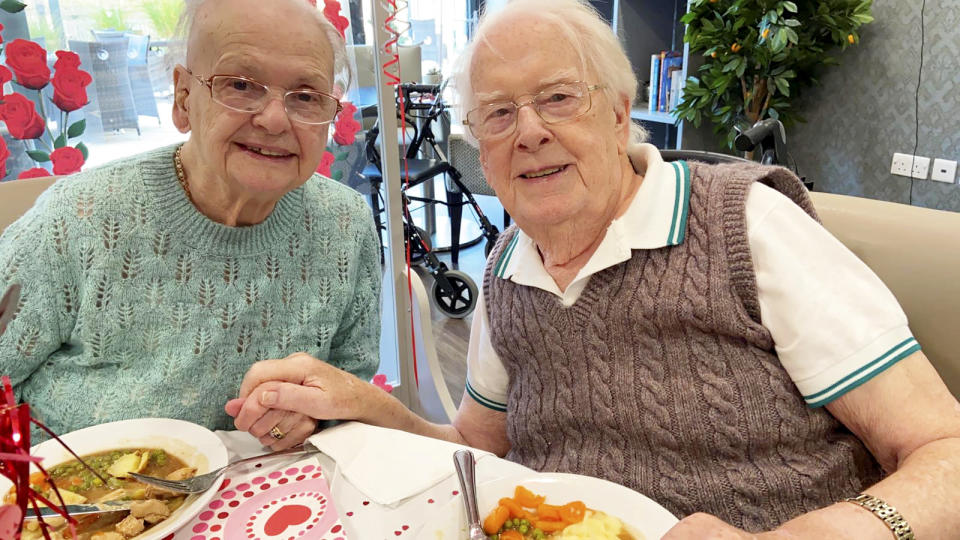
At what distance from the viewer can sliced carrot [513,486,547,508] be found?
2.72 feet

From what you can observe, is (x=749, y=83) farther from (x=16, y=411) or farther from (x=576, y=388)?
(x=16, y=411)

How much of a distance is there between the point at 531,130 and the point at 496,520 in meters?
0.61

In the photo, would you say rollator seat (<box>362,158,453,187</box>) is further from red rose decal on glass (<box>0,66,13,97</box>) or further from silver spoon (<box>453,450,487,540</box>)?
silver spoon (<box>453,450,487,540</box>)

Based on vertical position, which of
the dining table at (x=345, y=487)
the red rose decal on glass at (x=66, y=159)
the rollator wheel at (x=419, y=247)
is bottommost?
the rollator wheel at (x=419, y=247)

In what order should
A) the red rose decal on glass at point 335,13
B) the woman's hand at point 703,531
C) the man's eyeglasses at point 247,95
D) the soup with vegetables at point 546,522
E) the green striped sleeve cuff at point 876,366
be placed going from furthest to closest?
the red rose decal on glass at point 335,13 < the man's eyeglasses at point 247,95 < the green striped sleeve cuff at point 876,366 < the soup with vegetables at point 546,522 < the woman's hand at point 703,531

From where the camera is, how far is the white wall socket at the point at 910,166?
3.43 meters

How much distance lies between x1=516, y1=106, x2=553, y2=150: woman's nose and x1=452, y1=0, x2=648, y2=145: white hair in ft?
0.36

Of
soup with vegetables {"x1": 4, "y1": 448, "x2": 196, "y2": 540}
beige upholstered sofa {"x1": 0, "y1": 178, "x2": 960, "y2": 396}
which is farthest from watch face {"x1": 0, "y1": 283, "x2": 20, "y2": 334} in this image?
beige upholstered sofa {"x1": 0, "y1": 178, "x2": 960, "y2": 396}

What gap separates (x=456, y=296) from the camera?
3822 millimetres

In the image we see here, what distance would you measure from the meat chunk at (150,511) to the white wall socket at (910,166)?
3944 mm

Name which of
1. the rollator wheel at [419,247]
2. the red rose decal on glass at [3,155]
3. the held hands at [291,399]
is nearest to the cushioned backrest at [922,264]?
the held hands at [291,399]

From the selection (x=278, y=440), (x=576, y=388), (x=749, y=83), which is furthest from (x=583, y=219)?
(x=749, y=83)

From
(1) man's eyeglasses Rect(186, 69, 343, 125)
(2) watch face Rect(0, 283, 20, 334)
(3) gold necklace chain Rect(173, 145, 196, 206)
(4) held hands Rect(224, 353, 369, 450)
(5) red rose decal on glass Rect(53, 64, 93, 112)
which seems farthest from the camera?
(5) red rose decal on glass Rect(53, 64, 93, 112)

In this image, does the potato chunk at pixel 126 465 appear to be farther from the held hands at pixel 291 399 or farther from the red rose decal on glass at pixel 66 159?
the red rose decal on glass at pixel 66 159
